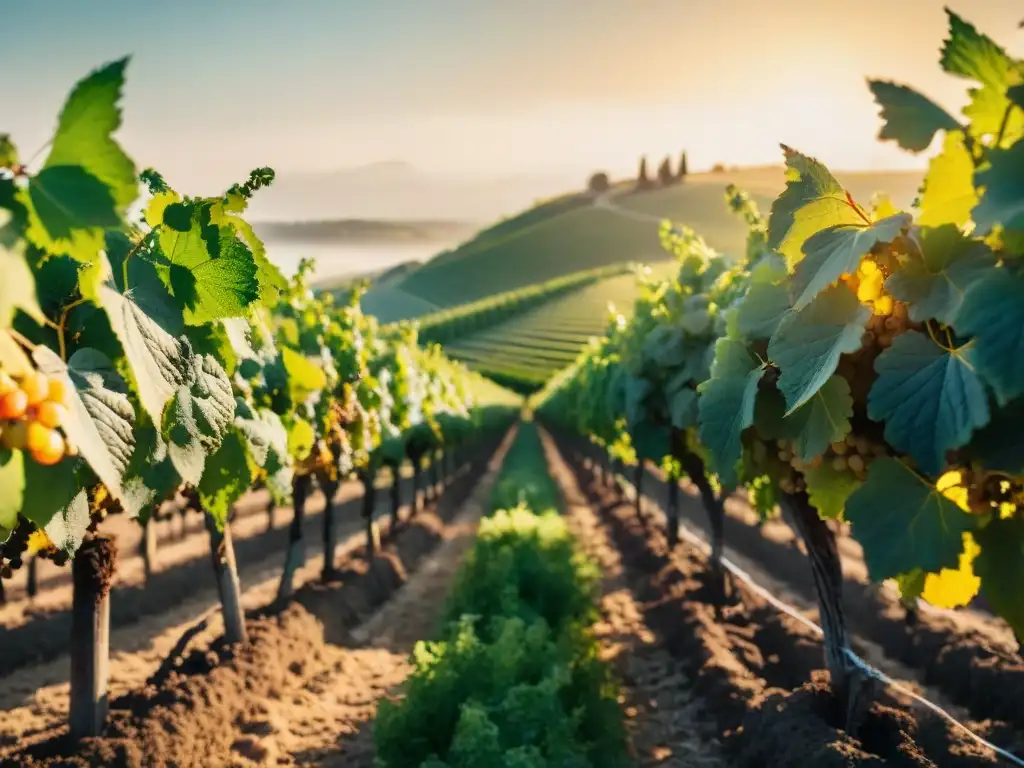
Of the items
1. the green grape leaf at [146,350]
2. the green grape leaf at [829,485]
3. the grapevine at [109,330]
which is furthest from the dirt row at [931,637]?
the green grape leaf at [146,350]

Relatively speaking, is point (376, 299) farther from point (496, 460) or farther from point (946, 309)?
point (946, 309)

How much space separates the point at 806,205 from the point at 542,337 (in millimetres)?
76181

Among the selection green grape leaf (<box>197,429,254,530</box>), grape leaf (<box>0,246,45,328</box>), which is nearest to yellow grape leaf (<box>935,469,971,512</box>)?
grape leaf (<box>0,246,45,328</box>)

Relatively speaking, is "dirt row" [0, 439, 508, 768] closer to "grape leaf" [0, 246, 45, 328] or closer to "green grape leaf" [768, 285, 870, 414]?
"grape leaf" [0, 246, 45, 328]

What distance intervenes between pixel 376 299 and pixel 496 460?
102977mm

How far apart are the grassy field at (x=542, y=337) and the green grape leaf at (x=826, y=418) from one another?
60086mm

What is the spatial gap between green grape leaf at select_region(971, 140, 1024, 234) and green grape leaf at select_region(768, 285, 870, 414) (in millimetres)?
390

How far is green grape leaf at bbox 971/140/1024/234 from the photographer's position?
1.69 metres

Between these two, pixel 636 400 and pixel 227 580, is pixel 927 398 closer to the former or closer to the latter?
pixel 636 400

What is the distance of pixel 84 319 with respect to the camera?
2264 millimetres

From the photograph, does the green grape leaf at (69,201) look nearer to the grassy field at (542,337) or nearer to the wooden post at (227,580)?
the wooden post at (227,580)

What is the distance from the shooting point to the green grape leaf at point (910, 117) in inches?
73.0

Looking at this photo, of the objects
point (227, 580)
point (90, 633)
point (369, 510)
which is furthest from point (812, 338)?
point (369, 510)

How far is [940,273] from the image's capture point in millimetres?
2029
